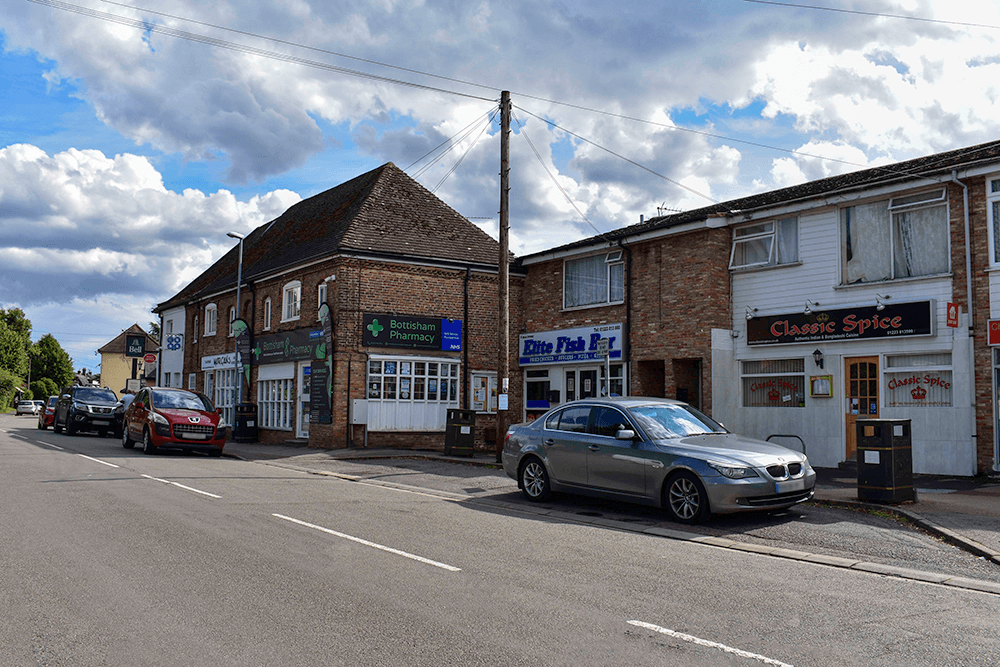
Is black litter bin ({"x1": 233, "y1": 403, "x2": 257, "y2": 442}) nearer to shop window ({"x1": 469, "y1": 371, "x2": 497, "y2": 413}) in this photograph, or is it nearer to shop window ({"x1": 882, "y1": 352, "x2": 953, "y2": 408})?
shop window ({"x1": 469, "y1": 371, "x2": 497, "y2": 413})

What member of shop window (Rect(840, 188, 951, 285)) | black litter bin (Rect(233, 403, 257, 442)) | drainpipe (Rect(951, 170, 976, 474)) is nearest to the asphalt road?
drainpipe (Rect(951, 170, 976, 474))

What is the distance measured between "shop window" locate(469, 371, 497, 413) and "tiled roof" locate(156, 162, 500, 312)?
3.64 metres

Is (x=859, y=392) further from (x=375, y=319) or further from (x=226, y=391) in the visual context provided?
(x=226, y=391)

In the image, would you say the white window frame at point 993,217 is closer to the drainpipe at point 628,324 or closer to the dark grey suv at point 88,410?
the drainpipe at point 628,324

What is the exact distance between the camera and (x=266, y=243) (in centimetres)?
3412

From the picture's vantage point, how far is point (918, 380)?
16672 mm

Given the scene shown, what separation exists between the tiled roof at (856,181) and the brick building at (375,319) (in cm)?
448

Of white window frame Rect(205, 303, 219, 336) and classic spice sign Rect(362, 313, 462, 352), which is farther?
white window frame Rect(205, 303, 219, 336)

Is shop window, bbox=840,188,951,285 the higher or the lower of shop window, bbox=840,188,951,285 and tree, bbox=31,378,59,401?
the higher

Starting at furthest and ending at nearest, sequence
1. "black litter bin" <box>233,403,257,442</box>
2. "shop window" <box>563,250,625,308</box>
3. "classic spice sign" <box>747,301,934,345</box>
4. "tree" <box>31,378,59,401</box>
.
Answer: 1. "tree" <box>31,378,59,401</box>
2. "black litter bin" <box>233,403,257,442</box>
3. "shop window" <box>563,250,625,308</box>
4. "classic spice sign" <box>747,301,934,345</box>

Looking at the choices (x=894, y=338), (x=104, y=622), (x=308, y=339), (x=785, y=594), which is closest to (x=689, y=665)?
(x=785, y=594)

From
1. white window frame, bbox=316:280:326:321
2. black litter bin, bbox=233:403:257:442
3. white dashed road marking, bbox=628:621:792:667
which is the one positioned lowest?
white dashed road marking, bbox=628:621:792:667

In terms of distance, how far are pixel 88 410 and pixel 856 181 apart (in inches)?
1074

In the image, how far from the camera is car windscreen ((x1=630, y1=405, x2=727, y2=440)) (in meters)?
11.1
